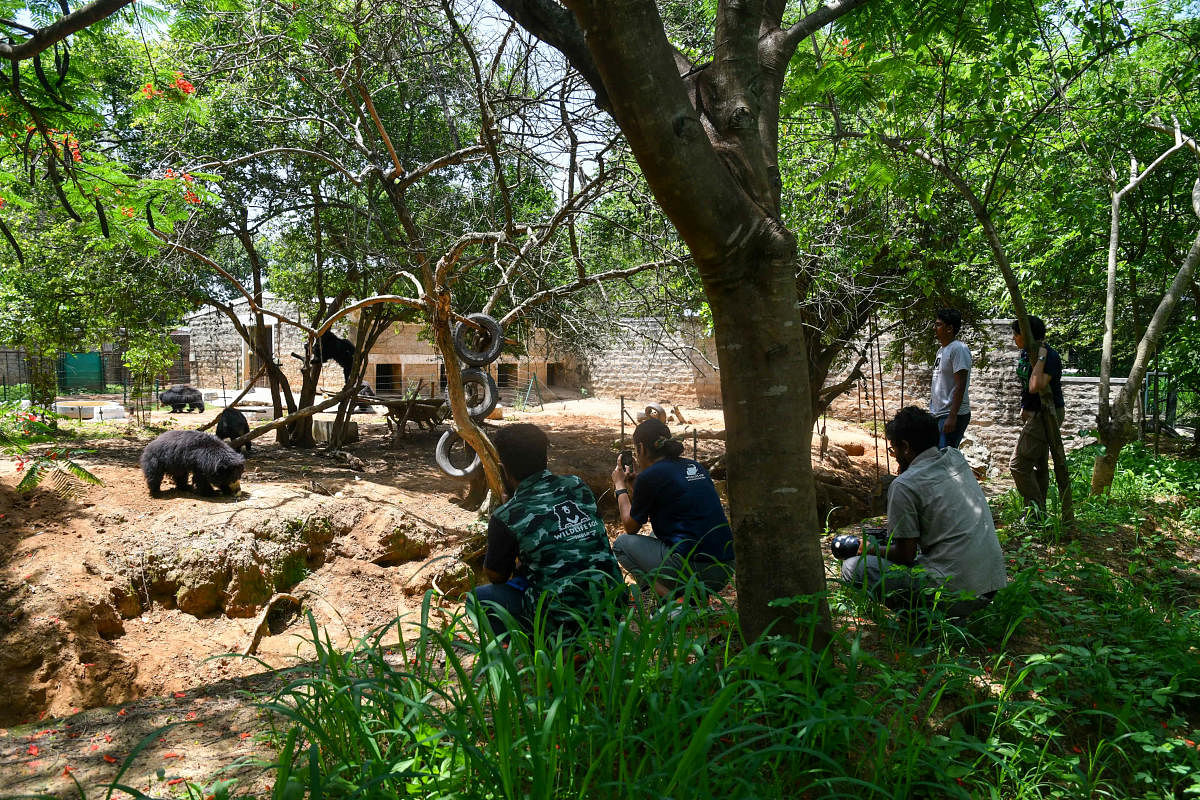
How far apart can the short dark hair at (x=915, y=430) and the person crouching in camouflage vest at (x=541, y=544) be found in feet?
4.84

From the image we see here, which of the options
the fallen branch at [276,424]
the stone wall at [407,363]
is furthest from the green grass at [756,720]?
the stone wall at [407,363]

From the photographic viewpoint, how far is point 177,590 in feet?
20.0

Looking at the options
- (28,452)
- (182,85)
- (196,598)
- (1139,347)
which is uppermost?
(182,85)

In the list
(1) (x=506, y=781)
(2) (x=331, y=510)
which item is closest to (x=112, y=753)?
(1) (x=506, y=781)

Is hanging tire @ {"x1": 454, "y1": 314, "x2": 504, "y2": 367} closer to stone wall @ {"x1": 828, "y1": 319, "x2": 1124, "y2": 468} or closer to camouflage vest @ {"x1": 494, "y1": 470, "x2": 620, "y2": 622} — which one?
camouflage vest @ {"x1": 494, "y1": 470, "x2": 620, "y2": 622}

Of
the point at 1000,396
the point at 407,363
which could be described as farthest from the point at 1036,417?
the point at 407,363

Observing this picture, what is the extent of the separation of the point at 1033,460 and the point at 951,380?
92 cm

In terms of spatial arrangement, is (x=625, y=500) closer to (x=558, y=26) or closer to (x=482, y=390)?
(x=558, y=26)

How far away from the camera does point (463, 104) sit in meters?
6.72

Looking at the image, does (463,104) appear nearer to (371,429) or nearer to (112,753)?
(112,753)

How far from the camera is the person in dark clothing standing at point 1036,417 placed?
16.1 feet

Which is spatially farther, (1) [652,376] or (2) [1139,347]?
(1) [652,376]

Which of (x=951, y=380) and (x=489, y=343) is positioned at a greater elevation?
(x=489, y=343)

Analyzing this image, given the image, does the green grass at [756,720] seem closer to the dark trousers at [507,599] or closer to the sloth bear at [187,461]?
the dark trousers at [507,599]
